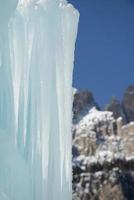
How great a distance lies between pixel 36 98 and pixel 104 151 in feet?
215

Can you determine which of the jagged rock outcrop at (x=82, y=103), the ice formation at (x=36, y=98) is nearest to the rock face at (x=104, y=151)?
the jagged rock outcrop at (x=82, y=103)

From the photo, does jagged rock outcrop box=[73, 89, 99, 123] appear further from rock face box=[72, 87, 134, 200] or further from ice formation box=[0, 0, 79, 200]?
ice formation box=[0, 0, 79, 200]

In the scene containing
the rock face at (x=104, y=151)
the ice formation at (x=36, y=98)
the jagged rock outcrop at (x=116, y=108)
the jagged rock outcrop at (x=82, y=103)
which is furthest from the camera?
the jagged rock outcrop at (x=82, y=103)

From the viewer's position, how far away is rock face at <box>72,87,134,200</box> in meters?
70.2

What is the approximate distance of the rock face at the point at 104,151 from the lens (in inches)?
2763

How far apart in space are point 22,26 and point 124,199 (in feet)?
186

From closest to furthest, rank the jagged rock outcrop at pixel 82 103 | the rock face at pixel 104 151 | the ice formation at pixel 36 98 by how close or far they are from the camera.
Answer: the ice formation at pixel 36 98 < the rock face at pixel 104 151 < the jagged rock outcrop at pixel 82 103

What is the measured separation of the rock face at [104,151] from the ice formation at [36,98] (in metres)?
54.5

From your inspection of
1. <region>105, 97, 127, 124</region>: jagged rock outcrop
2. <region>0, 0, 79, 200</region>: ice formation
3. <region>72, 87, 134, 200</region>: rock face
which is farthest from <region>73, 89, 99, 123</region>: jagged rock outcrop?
<region>0, 0, 79, 200</region>: ice formation

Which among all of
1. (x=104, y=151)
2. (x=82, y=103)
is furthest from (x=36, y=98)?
(x=82, y=103)

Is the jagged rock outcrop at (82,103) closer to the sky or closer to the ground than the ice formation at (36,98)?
closer to the sky

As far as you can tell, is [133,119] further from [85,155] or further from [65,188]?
[65,188]

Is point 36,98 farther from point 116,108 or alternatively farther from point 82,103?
point 82,103

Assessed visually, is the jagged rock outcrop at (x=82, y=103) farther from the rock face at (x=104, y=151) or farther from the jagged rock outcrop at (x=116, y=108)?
the jagged rock outcrop at (x=116, y=108)
